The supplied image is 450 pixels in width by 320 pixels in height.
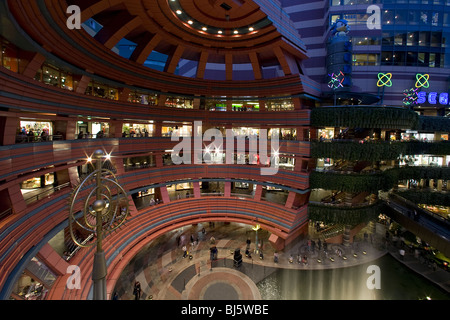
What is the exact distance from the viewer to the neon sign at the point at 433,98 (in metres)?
28.8

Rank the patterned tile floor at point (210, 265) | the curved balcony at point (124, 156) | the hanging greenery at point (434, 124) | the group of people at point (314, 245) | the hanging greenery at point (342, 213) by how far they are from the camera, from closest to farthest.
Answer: the curved balcony at point (124, 156) → the patterned tile floor at point (210, 265) → the hanging greenery at point (342, 213) → the group of people at point (314, 245) → the hanging greenery at point (434, 124)

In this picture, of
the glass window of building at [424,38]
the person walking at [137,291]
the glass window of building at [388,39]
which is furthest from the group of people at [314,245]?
the glass window of building at [424,38]

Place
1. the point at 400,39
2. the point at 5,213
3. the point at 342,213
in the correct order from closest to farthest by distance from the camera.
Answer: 1. the point at 5,213
2. the point at 342,213
3. the point at 400,39

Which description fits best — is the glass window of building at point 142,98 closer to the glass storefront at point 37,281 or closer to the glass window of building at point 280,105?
the glass window of building at point 280,105

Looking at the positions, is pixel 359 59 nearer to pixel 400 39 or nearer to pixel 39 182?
pixel 400 39

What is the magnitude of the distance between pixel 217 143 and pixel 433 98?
29854 mm

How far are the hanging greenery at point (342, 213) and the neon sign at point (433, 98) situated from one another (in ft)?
54.4

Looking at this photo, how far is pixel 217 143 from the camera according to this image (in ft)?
92.5

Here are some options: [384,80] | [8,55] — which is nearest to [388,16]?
[384,80]

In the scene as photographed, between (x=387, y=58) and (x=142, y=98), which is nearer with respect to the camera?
(x=142, y=98)

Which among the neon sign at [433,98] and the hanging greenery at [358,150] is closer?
the hanging greenery at [358,150]

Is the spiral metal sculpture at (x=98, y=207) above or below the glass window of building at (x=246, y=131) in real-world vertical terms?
below

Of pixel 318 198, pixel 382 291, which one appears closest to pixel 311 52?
pixel 318 198

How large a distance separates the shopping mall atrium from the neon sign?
15 cm
